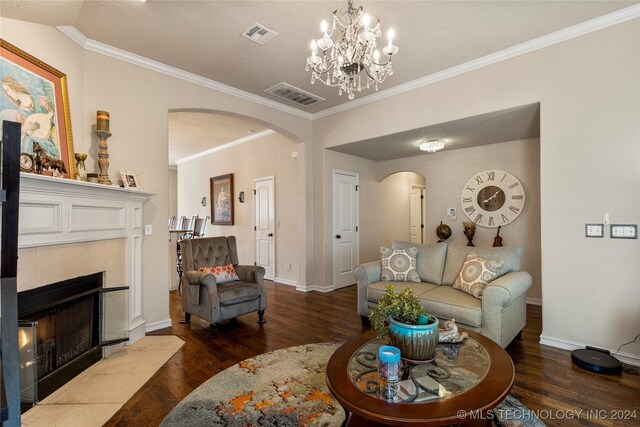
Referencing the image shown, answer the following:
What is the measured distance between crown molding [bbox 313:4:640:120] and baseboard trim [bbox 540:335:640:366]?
2908 mm

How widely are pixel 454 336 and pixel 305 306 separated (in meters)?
2.60

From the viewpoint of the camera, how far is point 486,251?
10.5ft

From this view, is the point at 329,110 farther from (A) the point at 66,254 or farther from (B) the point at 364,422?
(B) the point at 364,422

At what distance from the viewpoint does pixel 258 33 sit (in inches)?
113

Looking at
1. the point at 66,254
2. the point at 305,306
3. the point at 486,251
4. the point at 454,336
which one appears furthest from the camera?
the point at 305,306

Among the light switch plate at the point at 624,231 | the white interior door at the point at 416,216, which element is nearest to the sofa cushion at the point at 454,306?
the light switch plate at the point at 624,231

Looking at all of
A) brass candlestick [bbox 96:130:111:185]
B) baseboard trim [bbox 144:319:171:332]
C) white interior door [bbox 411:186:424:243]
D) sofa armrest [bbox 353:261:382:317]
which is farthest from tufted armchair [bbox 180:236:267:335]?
white interior door [bbox 411:186:424:243]

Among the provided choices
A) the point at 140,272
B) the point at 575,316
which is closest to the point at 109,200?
the point at 140,272

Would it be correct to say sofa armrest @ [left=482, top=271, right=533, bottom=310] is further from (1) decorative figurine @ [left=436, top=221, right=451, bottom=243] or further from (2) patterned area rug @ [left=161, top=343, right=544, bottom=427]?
(1) decorative figurine @ [left=436, top=221, right=451, bottom=243]

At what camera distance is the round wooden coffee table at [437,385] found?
129cm

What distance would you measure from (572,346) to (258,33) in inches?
167

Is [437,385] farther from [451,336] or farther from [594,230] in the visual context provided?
[594,230]

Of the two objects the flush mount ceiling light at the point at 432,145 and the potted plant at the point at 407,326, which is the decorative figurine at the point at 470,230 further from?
the potted plant at the point at 407,326

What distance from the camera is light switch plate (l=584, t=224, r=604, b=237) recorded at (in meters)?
2.72
